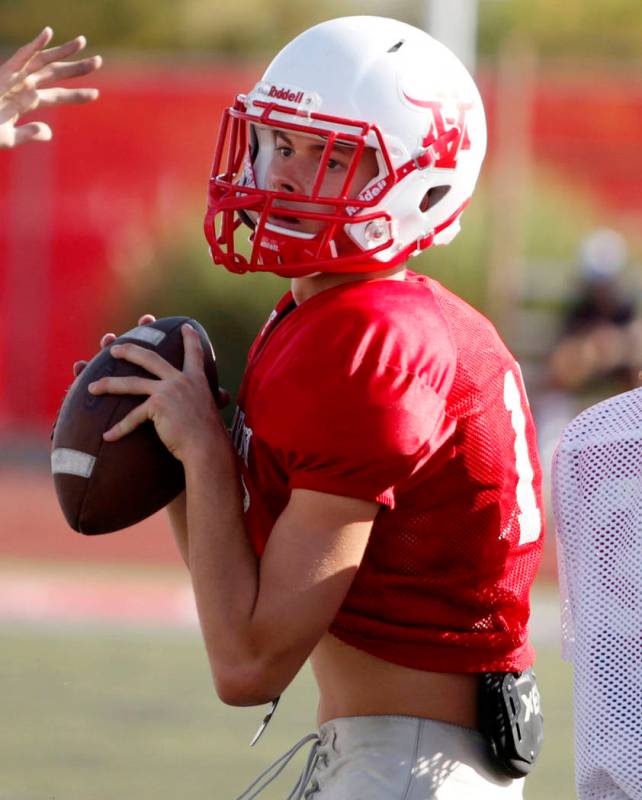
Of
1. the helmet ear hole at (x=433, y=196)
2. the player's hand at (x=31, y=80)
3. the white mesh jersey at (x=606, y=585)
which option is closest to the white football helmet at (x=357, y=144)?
the helmet ear hole at (x=433, y=196)

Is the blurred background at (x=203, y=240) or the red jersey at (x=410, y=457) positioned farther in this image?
the blurred background at (x=203, y=240)

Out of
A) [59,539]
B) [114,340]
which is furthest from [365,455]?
[59,539]

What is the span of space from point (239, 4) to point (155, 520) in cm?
2173

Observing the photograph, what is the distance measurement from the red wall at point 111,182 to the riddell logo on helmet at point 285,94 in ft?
45.1

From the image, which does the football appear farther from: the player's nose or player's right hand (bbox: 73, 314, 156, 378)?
the player's nose

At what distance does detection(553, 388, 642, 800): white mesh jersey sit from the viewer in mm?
2457

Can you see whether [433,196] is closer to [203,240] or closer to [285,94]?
[285,94]

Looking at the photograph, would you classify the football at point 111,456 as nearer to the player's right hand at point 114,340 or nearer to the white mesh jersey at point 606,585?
the player's right hand at point 114,340

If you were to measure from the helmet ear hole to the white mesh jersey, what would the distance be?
713 millimetres

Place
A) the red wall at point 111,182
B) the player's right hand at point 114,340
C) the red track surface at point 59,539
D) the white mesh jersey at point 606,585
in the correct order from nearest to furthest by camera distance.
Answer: the white mesh jersey at point 606,585 < the player's right hand at point 114,340 < the red track surface at point 59,539 < the red wall at point 111,182

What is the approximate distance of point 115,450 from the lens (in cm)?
294

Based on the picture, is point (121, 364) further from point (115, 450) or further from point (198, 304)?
point (198, 304)

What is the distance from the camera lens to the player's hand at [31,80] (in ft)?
12.4

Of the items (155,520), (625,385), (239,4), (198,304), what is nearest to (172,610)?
(155,520)
